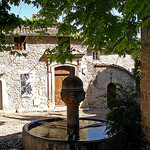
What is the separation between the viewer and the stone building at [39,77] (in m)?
12.5

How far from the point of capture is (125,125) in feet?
10.8

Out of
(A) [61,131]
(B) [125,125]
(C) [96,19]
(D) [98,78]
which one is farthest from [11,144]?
(D) [98,78]

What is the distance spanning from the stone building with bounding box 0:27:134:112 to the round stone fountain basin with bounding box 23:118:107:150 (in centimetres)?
606

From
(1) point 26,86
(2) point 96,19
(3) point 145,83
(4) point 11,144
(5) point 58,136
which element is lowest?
(4) point 11,144

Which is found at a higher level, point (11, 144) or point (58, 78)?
point (58, 78)

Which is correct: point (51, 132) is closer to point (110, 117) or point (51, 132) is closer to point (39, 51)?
point (110, 117)

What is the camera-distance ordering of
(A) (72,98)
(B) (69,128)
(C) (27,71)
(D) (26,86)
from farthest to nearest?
(C) (27,71), (D) (26,86), (B) (69,128), (A) (72,98)

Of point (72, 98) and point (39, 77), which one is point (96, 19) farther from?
point (39, 77)

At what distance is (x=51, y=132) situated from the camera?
566 cm

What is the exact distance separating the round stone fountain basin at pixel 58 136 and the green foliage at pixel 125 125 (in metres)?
Answer: 0.71

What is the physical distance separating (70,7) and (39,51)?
908 cm

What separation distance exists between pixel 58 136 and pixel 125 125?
247cm

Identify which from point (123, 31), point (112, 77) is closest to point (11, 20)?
point (123, 31)

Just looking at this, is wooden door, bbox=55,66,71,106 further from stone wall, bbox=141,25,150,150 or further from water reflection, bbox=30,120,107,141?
stone wall, bbox=141,25,150,150
